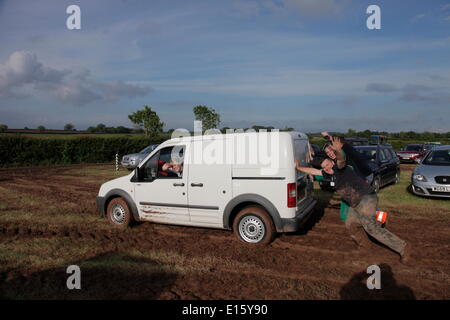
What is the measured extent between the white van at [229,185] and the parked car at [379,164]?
5.17 metres

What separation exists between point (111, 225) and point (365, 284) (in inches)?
207

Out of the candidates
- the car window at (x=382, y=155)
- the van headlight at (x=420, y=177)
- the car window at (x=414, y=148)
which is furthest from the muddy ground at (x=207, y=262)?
the car window at (x=414, y=148)

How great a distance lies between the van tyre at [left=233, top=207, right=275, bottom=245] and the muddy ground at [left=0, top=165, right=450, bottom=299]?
18cm

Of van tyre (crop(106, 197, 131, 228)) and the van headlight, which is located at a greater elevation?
the van headlight

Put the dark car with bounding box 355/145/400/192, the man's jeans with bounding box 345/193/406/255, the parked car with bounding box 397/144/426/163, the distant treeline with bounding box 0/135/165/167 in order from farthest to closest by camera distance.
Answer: the parked car with bounding box 397/144/426/163 → the distant treeline with bounding box 0/135/165/167 → the dark car with bounding box 355/145/400/192 → the man's jeans with bounding box 345/193/406/255

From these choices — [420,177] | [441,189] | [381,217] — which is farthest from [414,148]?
[381,217]

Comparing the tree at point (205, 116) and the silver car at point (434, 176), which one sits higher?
the tree at point (205, 116)

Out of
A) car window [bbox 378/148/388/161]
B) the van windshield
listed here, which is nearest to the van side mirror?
car window [bbox 378/148/388/161]

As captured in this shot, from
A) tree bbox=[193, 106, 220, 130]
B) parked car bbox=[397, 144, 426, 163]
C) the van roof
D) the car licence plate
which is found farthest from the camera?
tree bbox=[193, 106, 220, 130]

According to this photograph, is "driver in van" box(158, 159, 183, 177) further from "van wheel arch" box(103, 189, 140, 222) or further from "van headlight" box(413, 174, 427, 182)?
"van headlight" box(413, 174, 427, 182)

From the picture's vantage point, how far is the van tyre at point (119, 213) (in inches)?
273

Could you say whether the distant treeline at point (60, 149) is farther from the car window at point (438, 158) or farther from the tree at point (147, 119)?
the car window at point (438, 158)

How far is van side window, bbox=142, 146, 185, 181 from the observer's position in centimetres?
640

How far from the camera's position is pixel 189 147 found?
6.14m
